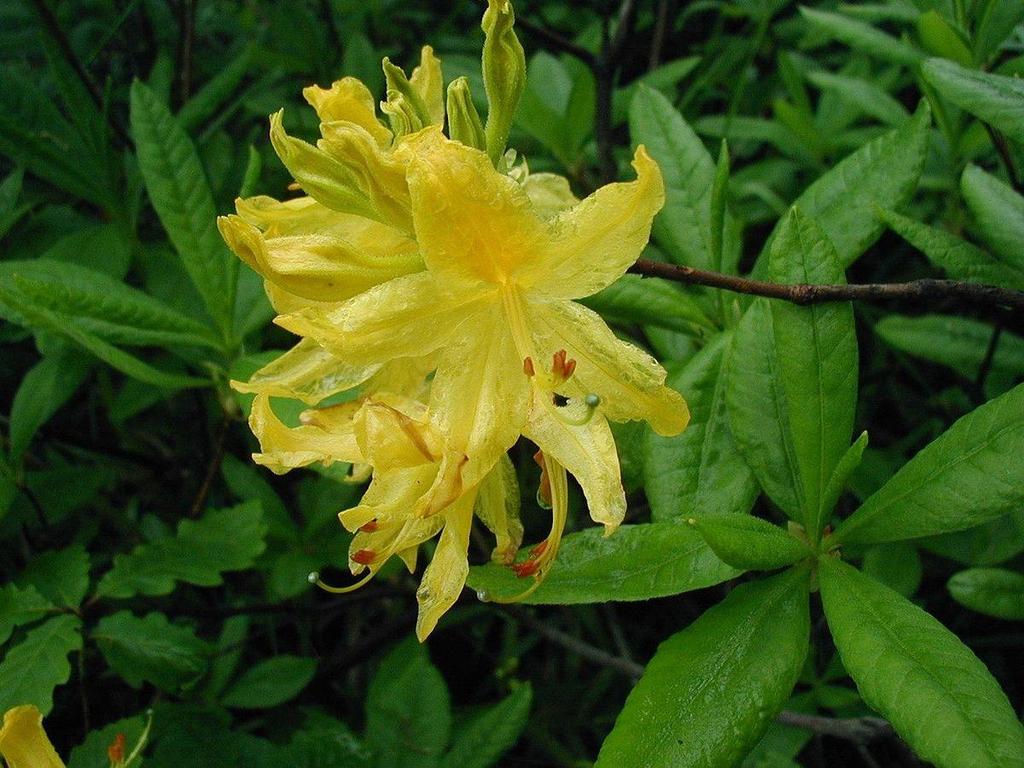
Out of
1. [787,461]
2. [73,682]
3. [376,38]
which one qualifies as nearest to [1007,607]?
[787,461]

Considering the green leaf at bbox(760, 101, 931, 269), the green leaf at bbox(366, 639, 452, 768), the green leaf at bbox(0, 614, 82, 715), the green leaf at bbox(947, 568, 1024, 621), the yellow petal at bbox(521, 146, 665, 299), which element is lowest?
the green leaf at bbox(366, 639, 452, 768)

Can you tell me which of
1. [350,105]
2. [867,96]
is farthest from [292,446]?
[867,96]

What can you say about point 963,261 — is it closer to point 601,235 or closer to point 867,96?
point 601,235

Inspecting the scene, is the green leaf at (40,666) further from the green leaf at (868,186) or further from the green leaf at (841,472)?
the green leaf at (868,186)

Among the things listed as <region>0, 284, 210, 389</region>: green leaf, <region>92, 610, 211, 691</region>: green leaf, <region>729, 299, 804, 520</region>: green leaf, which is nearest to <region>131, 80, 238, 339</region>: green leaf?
<region>0, 284, 210, 389</region>: green leaf

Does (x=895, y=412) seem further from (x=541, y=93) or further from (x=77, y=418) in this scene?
(x=77, y=418)

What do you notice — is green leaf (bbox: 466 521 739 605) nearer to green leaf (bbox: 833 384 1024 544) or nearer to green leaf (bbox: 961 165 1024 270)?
green leaf (bbox: 833 384 1024 544)
